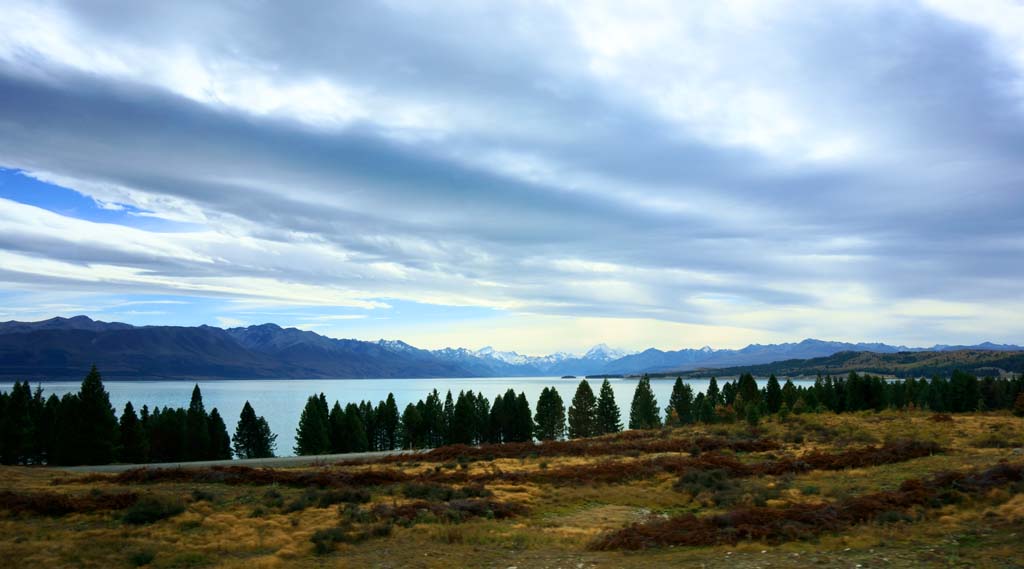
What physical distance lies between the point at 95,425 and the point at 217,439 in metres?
18.2

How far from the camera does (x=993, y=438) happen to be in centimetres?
3475

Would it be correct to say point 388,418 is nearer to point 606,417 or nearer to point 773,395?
point 606,417

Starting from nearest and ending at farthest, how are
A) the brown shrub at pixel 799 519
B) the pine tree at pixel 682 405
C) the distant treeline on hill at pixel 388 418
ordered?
the brown shrub at pixel 799 519 < the distant treeline on hill at pixel 388 418 < the pine tree at pixel 682 405

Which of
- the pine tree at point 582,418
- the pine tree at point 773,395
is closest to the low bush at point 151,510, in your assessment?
the pine tree at point 582,418

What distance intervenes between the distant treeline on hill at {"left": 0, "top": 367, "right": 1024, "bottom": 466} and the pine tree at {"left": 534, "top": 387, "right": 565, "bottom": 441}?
166 millimetres

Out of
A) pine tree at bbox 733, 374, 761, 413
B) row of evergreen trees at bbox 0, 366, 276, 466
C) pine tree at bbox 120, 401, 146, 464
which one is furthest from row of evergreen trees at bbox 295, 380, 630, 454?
pine tree at bbox 733, 374, 761, 413

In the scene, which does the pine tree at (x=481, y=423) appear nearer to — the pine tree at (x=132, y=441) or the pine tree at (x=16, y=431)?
the pine tree at (x=132, y=441)

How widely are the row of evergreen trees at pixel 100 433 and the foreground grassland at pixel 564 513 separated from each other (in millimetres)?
29893

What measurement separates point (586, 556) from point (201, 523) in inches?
569

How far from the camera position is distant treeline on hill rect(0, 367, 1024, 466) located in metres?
62.8

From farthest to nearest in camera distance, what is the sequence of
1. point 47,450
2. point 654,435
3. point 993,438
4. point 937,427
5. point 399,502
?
point 47,450 → point 654,435 → point 937,427 → point 993,438 → point 399,502

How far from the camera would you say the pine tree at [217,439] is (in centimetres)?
7750

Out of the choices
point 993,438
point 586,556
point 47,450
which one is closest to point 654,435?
point 993,438

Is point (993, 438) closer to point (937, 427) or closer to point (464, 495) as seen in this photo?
point (937, 427)
